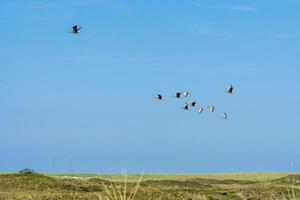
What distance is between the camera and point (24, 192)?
91.1ft

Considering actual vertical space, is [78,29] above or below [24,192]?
above

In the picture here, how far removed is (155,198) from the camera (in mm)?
26484

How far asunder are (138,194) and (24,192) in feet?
16.1

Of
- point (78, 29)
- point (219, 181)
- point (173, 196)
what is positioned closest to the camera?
point (78, 29)

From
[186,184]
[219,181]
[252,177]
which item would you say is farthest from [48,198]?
[252,177]

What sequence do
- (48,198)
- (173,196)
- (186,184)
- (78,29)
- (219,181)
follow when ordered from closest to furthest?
(78,29)
(48,198)
(173,196)
(186,184)
(219,181)

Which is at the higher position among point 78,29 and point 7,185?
point 78,29

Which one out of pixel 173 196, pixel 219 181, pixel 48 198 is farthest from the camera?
pixel 219 181

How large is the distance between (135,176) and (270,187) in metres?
17.8

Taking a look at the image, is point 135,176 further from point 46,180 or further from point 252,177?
point 46,180

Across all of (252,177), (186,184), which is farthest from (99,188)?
(252,177)

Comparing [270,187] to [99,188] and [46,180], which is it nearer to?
[99,188]

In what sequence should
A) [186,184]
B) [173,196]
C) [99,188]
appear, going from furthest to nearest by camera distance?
[186,184] → [99,188] → [173,196]

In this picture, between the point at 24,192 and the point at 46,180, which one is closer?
the point at 24,192
